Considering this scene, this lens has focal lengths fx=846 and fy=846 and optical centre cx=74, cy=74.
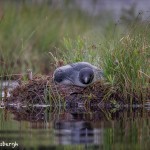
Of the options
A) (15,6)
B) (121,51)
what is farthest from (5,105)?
(15,6)

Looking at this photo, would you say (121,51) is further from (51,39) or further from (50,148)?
(51,39)

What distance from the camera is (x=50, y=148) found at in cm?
995

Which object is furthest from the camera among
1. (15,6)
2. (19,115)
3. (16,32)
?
(15,6)

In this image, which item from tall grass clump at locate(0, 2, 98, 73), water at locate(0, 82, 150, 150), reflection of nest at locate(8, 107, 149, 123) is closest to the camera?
water at locate(0, 82, 150, 150)

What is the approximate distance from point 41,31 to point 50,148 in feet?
38.6

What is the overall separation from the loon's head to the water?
1.54ft

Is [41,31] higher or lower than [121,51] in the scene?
higher

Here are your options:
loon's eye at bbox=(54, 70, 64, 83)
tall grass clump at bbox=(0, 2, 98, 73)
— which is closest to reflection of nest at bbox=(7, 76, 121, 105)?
loon's eye at bbox=(54, 70, 64, 83)

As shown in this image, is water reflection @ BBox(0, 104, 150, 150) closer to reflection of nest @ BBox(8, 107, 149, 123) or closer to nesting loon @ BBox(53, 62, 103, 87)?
reflection of nest @ BBox(8, 107, 149, 123)

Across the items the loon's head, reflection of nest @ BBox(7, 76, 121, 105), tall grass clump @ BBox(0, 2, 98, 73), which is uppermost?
tall grass clump @ BBox(0, 2, 98, 73)

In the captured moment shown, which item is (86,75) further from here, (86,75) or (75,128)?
(75,128)

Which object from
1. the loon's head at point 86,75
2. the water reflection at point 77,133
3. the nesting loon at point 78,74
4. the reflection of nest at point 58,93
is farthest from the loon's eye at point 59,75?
the water reflection at point 77,133

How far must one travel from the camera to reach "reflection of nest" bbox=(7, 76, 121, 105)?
1413 cm

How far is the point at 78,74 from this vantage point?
1414 centimetres
